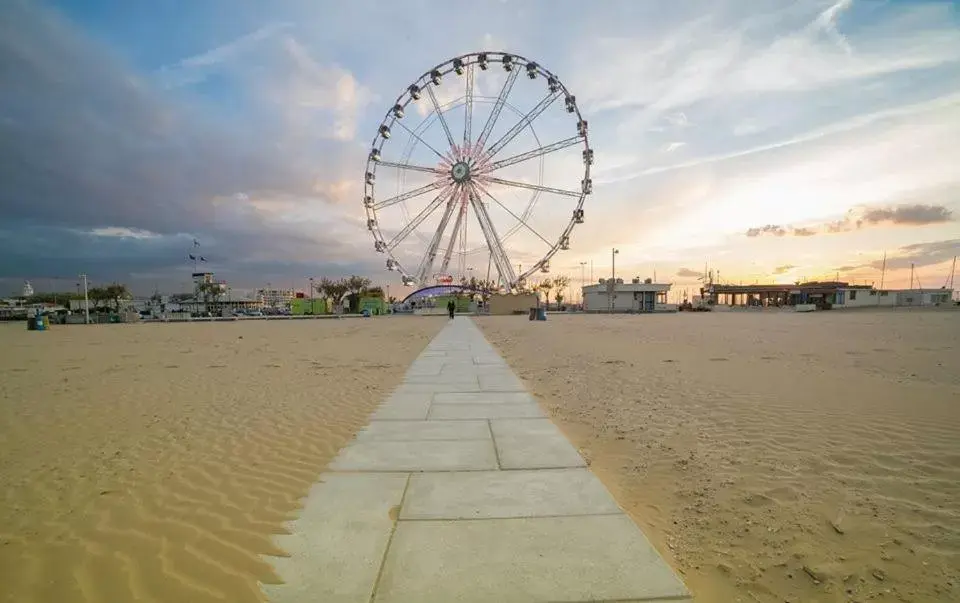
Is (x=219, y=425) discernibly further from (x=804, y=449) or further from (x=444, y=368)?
(x=804, y=449)

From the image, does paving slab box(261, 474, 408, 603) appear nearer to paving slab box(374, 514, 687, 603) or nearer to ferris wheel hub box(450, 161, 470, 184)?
paving slab box(374, 514, 687, 603)

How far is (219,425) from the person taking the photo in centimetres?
660

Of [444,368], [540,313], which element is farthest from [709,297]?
[444,368]

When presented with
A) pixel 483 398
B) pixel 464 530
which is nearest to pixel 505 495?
pixel 464 530

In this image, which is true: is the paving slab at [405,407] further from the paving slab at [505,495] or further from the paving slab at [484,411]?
the paving slab at [505,495]

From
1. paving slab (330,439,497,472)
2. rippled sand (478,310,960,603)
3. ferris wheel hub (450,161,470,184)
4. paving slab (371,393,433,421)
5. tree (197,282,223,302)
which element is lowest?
rippled sand (478,310,960,603)

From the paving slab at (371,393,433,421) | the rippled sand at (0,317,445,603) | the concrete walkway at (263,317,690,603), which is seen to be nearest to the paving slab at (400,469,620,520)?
the concrete walkway at (263,317,690,603)

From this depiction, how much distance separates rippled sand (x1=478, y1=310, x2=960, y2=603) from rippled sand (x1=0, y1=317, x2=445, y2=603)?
3208 mm

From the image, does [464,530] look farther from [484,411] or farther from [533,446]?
[484,411]

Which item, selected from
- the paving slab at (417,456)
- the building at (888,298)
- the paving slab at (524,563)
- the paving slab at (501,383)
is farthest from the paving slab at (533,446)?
the building at (888,298)

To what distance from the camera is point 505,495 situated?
12.8ft

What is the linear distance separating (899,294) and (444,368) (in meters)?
102

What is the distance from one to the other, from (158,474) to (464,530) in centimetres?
360

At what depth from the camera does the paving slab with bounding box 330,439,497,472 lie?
15.2 ft
